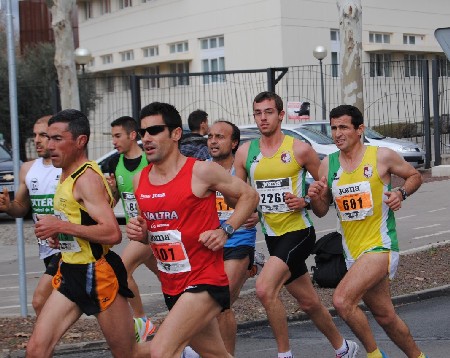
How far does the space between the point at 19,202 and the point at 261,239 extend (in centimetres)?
906

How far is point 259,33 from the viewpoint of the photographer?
1841 inches

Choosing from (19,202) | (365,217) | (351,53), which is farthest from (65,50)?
(365,217)

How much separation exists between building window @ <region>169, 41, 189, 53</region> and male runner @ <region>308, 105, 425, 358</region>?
4450 centimetres

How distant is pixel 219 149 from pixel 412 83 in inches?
715

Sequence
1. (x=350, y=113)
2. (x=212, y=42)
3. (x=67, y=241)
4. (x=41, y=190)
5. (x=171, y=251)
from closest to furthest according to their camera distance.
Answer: (x=171, y=251) → (x=67, y=241) → (x=350, y=113) → (x=41, y=190) → (x=212, y=42)

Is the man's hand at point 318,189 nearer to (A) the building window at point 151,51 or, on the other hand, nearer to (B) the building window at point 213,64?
(B) the building window at point 213,64

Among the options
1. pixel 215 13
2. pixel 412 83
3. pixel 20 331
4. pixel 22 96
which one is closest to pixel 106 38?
pixel 215 13

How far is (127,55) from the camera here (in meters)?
56.2

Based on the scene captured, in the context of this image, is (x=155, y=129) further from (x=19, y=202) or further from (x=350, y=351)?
(x=350, y=351)

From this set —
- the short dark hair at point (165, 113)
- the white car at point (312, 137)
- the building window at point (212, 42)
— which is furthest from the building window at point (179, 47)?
the short dark hair at point (165, 113)

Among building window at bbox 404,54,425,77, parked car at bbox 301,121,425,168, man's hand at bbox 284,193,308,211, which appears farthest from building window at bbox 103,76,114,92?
man's hand at bbox 284,193,308,211

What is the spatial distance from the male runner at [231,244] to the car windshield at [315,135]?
14.3m

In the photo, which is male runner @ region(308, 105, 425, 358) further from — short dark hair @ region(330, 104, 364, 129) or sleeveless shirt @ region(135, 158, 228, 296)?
sleeveless shirt @ region(135, 158, 228, 296)

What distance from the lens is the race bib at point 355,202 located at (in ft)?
24.9
